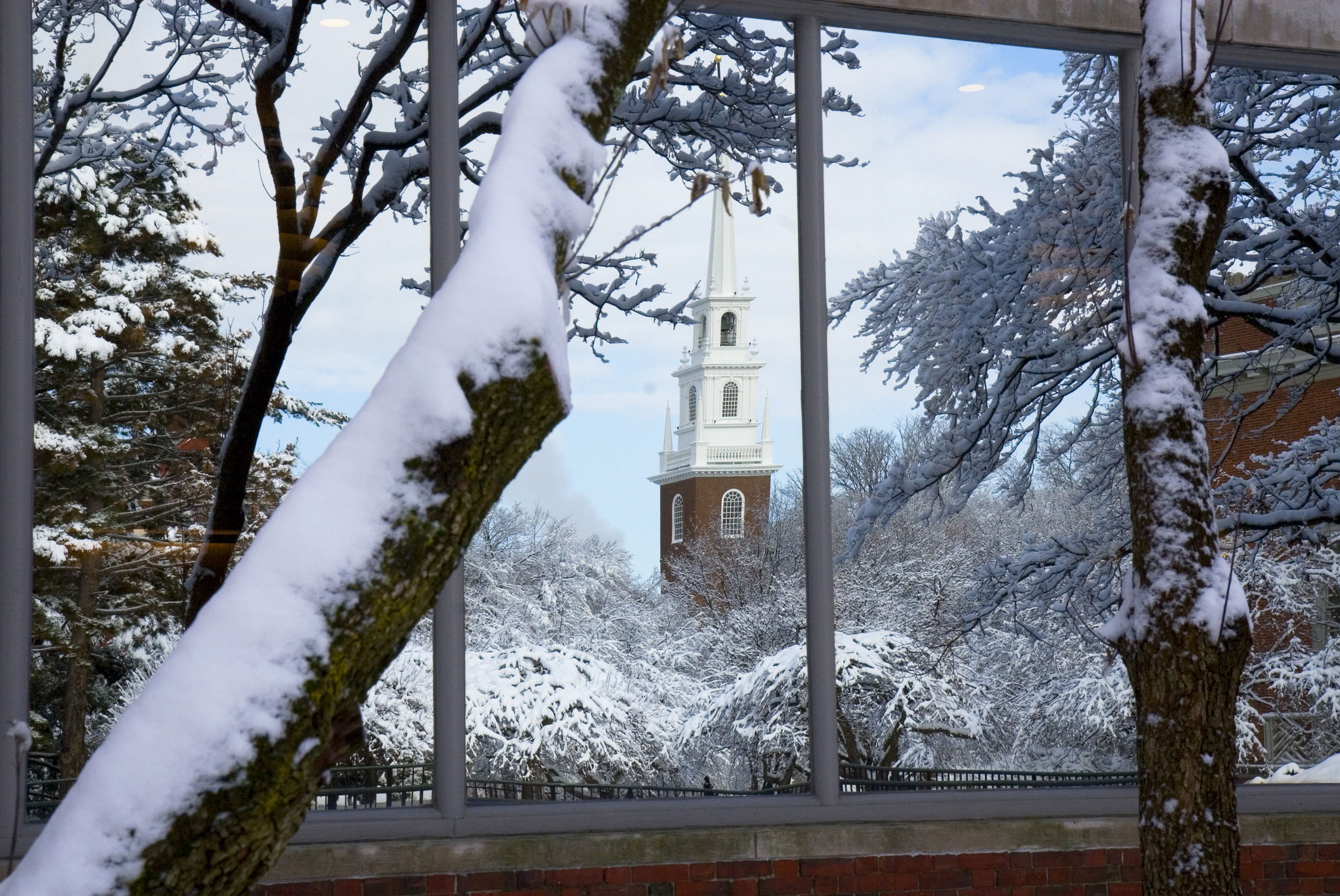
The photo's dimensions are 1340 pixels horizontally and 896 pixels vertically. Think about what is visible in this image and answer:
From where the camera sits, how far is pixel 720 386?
502 cm

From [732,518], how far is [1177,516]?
2.14 metres

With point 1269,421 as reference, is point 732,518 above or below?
below

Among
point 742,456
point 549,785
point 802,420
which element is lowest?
point 549,785

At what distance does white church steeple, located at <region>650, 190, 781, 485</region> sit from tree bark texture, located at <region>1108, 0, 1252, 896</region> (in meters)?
1.94

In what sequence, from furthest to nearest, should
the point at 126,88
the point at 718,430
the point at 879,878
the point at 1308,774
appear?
the point at 1308,774
the point at 718,430
the point at 879,878
the point at 126,88

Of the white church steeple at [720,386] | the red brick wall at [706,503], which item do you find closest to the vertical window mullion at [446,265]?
the red brick wall at [706,503]

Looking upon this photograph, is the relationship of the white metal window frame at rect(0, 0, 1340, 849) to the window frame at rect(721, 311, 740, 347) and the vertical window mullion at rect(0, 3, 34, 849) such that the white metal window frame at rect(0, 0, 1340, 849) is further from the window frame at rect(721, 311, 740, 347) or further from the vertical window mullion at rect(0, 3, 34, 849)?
the window frame at rect(721, 311, 740, 347)

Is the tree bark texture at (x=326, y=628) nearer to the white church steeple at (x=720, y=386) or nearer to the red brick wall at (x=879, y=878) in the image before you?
the red brick wall at (x=879, y=878)

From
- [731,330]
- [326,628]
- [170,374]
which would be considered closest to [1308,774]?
[731,330]

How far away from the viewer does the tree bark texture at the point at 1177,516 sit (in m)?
2.84

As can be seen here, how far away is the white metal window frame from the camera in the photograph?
4039mm

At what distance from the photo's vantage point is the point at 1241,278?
6.18 meters

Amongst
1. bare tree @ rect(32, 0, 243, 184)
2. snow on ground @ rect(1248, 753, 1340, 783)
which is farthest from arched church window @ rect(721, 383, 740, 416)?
snow on ground @ rect(1248, 753, 1340, 783)

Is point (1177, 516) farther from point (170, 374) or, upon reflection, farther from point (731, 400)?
point (170, 374)
